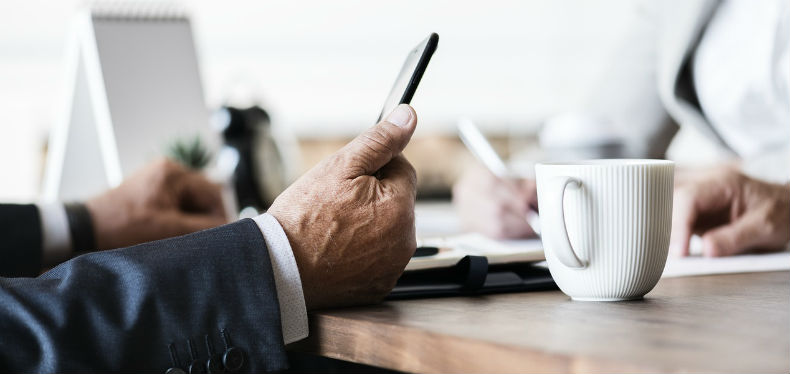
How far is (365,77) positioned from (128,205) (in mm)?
4864

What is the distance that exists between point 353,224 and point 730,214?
0.54 metres

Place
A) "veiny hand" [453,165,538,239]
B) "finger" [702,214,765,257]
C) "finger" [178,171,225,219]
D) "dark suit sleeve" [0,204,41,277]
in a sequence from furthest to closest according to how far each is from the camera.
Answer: "finger" [178,171,225,219] → "veiny hand" [453,165,538,239] → "dark suit sleeve" [0,204,41,277] → "finger" [702,214,765,257]

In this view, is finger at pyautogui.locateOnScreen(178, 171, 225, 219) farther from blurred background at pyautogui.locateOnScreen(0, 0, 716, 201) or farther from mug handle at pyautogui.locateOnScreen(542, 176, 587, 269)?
blurred background at pyautogui.locateOnScreen(0, 0, 716, 201)

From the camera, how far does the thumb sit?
27.0 inches

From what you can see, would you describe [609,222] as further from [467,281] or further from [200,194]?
[200,194]

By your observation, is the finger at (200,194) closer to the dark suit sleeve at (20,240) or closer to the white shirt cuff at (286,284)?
the dark suit sleeve at (20,240)

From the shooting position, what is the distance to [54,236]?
4.16 ft

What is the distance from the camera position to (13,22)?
17.4 feet

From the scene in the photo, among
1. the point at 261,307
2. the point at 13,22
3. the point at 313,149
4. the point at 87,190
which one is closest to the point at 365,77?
the point at 313,149

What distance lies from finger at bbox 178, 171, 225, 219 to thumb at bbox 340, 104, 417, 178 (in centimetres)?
85

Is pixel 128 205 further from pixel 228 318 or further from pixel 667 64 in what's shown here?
pixel 667 64

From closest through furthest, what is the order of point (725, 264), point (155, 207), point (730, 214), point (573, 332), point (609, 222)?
point (573, 332), point (609, 222), point (725, 264), point (730, 214), point (155, 207)

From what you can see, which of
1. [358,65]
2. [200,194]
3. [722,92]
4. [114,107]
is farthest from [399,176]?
[358,65]

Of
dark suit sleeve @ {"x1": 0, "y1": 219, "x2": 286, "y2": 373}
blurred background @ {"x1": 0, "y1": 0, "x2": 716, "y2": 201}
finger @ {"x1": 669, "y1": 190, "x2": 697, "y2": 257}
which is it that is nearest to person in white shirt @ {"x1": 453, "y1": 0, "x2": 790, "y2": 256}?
finger @ {"x1": 669, "y1": 190, "x2": 697, "y2": 257}
